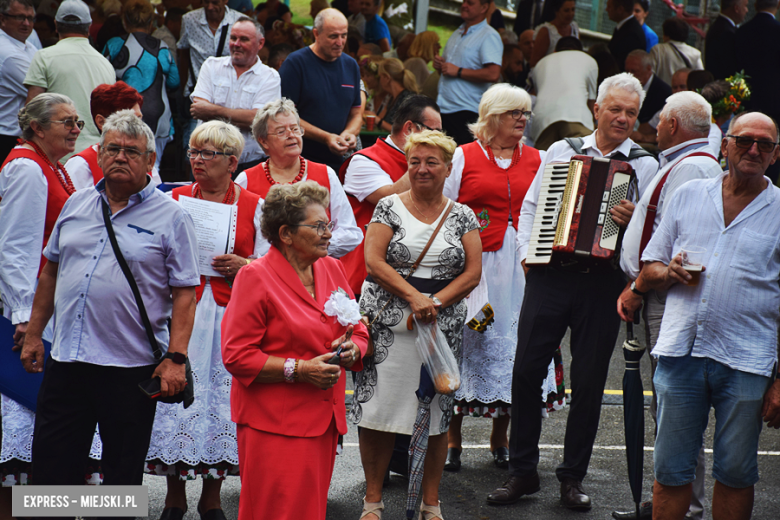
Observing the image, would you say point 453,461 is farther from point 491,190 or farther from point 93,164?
point 93,164

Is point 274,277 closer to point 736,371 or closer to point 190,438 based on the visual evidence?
point 190,438

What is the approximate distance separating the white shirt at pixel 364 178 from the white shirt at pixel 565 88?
3.90 m

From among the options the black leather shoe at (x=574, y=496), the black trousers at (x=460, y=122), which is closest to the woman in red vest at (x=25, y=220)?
Answer: the black leather shoe at (x=574, y=496)

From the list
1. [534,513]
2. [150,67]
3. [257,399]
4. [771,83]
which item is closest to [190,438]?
[257,399]

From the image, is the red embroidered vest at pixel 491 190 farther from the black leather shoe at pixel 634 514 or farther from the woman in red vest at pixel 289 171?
the black leather shoe at pixel 634 514

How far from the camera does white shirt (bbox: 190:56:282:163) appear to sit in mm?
7004

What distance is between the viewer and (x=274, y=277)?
341cm

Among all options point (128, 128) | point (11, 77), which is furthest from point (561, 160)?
point (11, 77)

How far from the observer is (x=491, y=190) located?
5.28 metres

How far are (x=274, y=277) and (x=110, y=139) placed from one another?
0.98m

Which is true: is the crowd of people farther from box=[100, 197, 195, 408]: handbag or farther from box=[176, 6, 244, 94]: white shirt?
box=[176, 6, 244, 94]: white shirt

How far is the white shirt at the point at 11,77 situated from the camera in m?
7.21

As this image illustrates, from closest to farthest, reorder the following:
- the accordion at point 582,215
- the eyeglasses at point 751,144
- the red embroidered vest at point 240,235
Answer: the eyeglasses at point 751,144, the red embroidered vest at point 240,235, the accordion at point 582,215

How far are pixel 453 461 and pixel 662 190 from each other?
2223 millimetres
